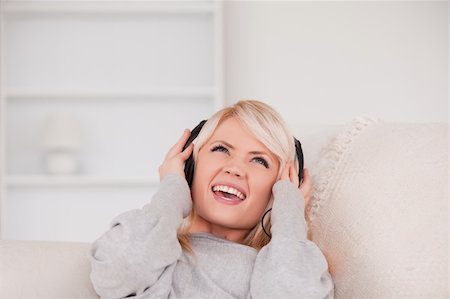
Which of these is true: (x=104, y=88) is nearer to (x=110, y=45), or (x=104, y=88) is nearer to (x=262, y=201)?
(x=110, y=45)

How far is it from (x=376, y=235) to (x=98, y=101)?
230 cm

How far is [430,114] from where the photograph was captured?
3486mm

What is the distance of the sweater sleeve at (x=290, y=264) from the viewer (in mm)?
1293

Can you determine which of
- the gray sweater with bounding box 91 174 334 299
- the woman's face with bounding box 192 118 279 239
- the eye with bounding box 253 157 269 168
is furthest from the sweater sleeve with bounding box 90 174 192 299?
the eye with bounding box 253 157 269 168

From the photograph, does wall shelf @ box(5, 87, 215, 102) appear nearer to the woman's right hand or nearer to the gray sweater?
the woman's right hand

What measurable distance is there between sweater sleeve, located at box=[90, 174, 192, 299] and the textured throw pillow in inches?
12.2

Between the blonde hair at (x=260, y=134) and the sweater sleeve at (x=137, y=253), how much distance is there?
167 mm

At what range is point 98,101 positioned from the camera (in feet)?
11.1

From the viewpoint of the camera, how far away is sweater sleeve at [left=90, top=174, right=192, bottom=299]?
1273 millimetres

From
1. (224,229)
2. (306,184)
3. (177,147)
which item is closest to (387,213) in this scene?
(306,184)

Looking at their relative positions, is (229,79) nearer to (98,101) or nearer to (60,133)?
(98,101)

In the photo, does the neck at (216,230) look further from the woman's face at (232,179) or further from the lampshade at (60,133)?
the lampshade at (60,133)

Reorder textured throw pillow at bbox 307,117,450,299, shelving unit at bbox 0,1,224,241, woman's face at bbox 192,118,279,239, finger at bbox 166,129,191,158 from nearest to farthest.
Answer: textured throw pillow at bbox 307,117,450,299 → woman's face at bbox 192,118,279,239 → finger at bbox 166,129,191,158 → shelving unit at bbox 0,1,224,241

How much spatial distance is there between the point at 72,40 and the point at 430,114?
5.70 feet
